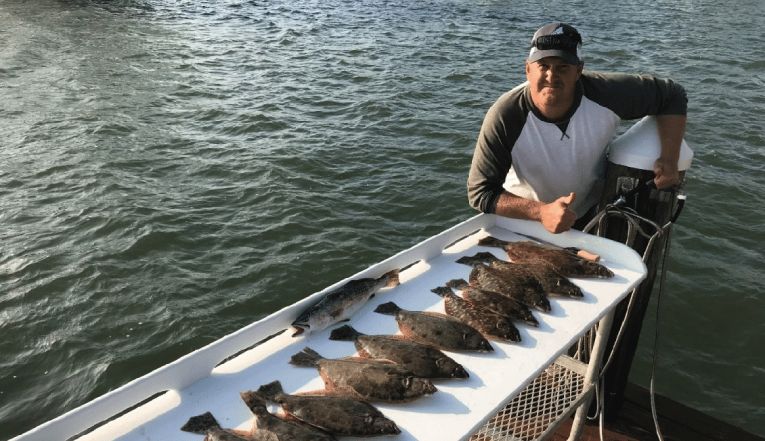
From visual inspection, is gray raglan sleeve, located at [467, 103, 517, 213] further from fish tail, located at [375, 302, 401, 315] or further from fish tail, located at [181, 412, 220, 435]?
fish tail, located at [181, 412, 220, 435]

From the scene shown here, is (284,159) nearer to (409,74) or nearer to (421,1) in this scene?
(409,74)

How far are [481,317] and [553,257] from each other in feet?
2.68

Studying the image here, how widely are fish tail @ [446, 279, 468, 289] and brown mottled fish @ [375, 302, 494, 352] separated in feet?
1.09

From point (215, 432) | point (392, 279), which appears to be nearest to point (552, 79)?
point (392, 279)

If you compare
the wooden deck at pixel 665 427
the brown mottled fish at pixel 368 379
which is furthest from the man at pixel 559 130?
the wooden deck at pixel 665 427

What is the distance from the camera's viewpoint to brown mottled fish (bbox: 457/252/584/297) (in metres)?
3.49

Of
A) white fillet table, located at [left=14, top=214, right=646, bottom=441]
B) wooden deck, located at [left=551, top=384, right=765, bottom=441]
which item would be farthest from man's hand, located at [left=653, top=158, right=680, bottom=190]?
wooden deck, located at [left=551, top=384, right=765, bottom=441]

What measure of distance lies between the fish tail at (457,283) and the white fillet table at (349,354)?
0.16ft

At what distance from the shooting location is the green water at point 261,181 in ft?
23.7

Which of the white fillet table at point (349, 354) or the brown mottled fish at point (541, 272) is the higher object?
the brown mottled fish at point (541, 272)

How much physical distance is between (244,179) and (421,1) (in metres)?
18.0

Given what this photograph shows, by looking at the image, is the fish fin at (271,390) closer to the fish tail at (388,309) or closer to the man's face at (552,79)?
the fish tail at (388,309)

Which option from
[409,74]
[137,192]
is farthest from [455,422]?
[409,74]

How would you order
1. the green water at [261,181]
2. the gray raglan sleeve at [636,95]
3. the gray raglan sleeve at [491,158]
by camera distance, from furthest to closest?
the green water at [261,181] < the gray raglan sleeve at [636,95] < the gray raglan sleeve at [491,158]
